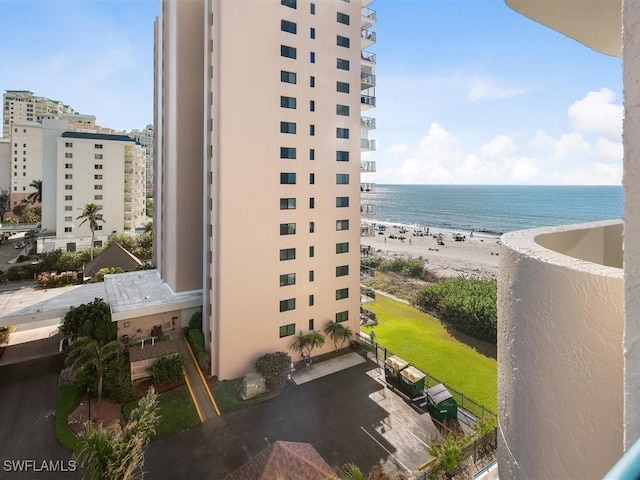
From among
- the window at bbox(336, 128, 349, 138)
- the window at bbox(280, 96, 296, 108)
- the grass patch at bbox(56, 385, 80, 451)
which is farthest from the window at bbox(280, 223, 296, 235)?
the grass patch at bbox(56, 385, 80, 451)

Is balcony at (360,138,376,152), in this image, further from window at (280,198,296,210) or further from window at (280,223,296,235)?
window at (280,223,296,235)

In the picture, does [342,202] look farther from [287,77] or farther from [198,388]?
[198,388]

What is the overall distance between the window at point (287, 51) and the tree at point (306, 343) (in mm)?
17081

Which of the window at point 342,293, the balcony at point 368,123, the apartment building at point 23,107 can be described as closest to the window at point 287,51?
the balcony at point 368,123

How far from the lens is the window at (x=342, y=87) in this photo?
902 inches

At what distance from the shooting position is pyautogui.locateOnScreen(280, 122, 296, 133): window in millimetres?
20859

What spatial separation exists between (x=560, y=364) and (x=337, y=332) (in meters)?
20.3

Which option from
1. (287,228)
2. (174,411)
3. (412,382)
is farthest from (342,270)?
(174,411)

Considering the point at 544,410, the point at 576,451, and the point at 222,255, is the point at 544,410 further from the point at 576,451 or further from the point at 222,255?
the point at 222,255

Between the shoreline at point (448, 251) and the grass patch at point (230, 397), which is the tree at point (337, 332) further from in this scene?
the shoreline at point (448, 251)

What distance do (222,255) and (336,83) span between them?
43.7 ft

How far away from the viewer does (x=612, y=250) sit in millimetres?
5461

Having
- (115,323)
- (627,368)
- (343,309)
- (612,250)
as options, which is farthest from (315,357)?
(627,368)

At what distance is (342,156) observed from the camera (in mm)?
23297
